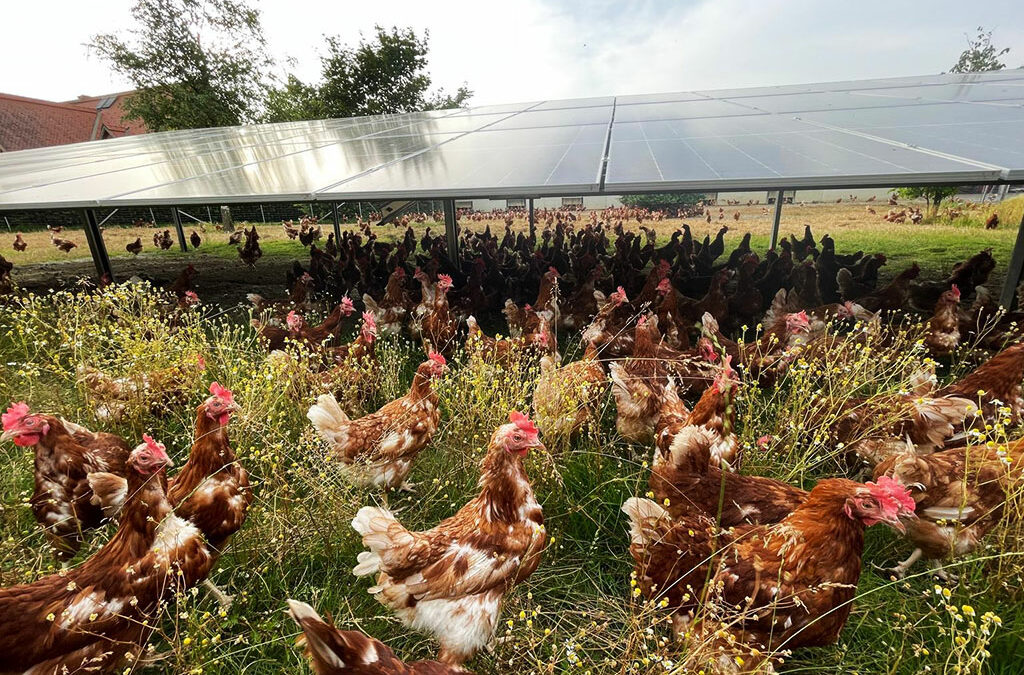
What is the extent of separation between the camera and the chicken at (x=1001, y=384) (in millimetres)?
2941

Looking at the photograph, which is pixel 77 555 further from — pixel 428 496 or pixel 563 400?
pixel 563 400

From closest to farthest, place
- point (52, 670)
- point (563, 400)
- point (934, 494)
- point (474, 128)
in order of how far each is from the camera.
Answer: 1. point (52, 670)
2. point (934, 494)
3. point (563, 400)
4. point (474, 128)

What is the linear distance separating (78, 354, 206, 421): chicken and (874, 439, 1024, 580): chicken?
4866 millimetres

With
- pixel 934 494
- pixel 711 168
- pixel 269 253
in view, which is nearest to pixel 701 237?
pixel 711 168

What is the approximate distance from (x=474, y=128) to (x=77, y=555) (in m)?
7.77

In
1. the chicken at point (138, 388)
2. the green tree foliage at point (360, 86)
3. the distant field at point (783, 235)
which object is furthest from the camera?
→ the green tree foliage at point (360, 86)

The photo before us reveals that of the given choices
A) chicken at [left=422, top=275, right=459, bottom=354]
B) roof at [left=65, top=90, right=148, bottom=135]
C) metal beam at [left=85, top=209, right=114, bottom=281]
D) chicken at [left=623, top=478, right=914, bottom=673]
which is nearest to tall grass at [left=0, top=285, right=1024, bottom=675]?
chicken at [left=623, top=478, right=914, bottom=673]

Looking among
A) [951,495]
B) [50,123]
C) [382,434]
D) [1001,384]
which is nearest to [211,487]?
[382,434]

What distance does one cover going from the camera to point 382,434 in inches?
120

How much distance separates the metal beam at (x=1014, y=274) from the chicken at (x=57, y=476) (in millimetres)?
9090

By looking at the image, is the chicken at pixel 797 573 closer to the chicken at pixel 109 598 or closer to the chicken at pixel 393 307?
the chicken at pixel 109 598

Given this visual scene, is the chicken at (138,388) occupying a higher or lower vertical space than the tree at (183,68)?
lower

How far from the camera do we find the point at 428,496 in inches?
121

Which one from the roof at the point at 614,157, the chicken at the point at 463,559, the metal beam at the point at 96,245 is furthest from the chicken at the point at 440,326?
the metal beam at the point at 96,245
